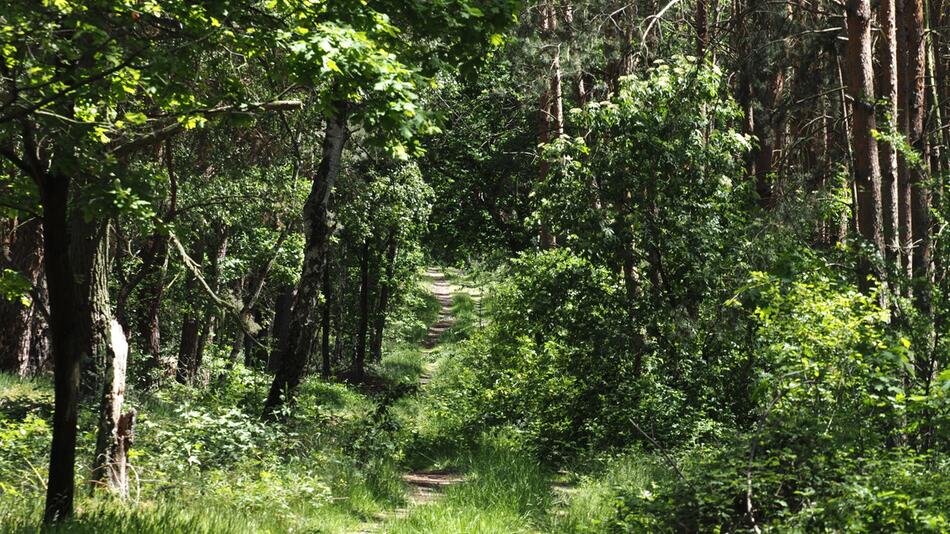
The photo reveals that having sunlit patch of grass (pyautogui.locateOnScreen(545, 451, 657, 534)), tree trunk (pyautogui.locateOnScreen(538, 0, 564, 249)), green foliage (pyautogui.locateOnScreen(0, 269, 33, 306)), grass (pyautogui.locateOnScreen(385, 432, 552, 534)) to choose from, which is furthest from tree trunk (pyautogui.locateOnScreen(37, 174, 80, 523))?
tree trunk (pyautogui.locateOnScreen(538, 0, 564, 249))

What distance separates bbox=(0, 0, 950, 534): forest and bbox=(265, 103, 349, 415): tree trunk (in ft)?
0.12

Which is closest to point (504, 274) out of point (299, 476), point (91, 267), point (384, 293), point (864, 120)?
point (384, 293)

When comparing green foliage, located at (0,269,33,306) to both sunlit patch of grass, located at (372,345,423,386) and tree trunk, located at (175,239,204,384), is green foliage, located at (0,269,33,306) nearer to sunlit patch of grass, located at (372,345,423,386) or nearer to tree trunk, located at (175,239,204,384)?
tree trunk, located at (175,239,204,384)

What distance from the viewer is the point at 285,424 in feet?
38.2

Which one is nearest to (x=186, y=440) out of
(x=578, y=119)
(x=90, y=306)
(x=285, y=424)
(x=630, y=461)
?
(x=90, y=306)

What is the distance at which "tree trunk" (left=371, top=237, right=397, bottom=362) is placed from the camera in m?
27.8

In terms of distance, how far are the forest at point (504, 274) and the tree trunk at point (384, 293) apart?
3280mm

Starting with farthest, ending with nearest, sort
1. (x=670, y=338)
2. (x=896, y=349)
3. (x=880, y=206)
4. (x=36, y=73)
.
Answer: (x=670, y=338) < (x=880, y=206) < (x=896, y=349) < (x=36, y=73)

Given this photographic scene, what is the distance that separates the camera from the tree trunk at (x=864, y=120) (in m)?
10.6

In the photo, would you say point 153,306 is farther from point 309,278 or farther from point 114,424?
point 114,424

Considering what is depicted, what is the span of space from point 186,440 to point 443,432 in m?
6.36

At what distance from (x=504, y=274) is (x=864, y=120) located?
49.2 feet

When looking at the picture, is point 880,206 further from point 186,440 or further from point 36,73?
point 36,73

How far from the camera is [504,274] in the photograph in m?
25.0
